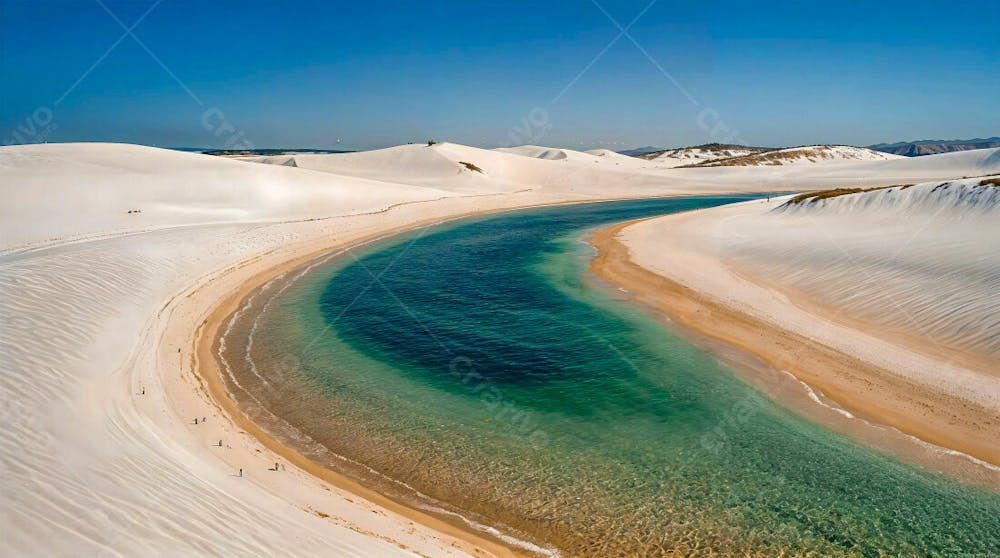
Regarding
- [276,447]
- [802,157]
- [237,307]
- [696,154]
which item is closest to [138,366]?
[276,447]

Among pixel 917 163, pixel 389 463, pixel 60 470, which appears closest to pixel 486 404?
pixel 389 463

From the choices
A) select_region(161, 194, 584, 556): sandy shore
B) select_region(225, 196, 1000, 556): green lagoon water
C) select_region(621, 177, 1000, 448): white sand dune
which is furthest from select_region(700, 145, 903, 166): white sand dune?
select_region(225, 196, 1000, 556): green lagoon water

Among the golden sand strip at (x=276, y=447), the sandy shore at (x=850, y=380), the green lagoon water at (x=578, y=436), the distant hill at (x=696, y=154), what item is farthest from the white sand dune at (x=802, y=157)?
the golden sand strip at (x=276, y=447)

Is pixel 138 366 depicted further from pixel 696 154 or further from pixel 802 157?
pixel 696 154

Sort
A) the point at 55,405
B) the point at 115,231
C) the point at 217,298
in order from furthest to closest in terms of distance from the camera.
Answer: the point at 115,231 < the point at 217,298 < the point at 55,405

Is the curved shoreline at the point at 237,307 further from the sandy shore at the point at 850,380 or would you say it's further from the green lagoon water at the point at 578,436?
the sandy shore at the point at 850,380

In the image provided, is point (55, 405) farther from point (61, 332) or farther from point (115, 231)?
point (115, 231)
